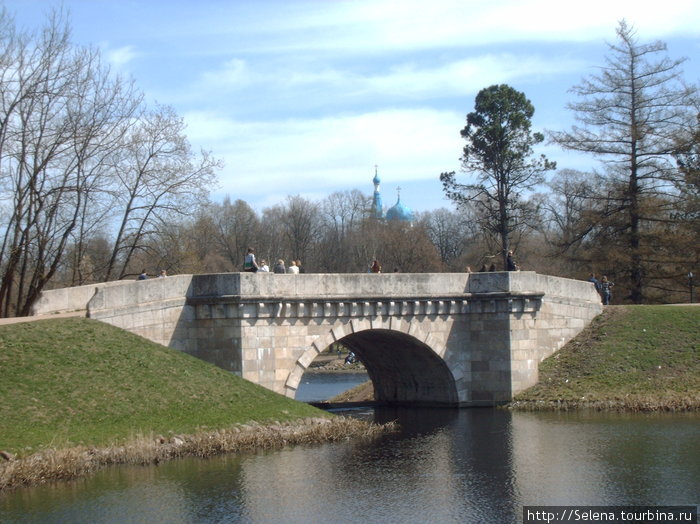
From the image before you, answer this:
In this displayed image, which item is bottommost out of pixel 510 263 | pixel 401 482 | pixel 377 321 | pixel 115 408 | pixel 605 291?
pixel 401 482

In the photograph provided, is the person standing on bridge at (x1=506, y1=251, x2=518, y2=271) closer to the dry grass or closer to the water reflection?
the water reflection

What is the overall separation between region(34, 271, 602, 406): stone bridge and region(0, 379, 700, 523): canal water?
435 cm

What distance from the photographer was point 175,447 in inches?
836

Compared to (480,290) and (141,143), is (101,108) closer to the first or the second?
(141,143)

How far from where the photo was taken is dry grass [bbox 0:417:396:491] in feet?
61.1

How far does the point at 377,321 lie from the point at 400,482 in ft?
31.2

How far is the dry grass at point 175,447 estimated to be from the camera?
18609 mm

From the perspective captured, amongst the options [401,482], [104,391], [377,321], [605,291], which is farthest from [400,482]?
[605,291]

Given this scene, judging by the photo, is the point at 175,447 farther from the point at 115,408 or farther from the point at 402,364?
the point at 402,364

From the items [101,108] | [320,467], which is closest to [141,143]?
[101,108]

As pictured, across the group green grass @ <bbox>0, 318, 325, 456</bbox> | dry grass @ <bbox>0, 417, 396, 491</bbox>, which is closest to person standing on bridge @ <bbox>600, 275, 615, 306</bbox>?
dry grass @ <bbox>0, 417, 396, 491</bbox>

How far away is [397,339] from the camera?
31266 millimetres

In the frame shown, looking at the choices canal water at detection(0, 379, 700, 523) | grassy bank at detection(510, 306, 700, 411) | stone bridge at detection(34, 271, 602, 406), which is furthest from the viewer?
grassy bank at detection(510, 306, 700, 411)

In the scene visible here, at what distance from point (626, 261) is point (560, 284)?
31.6 ft
